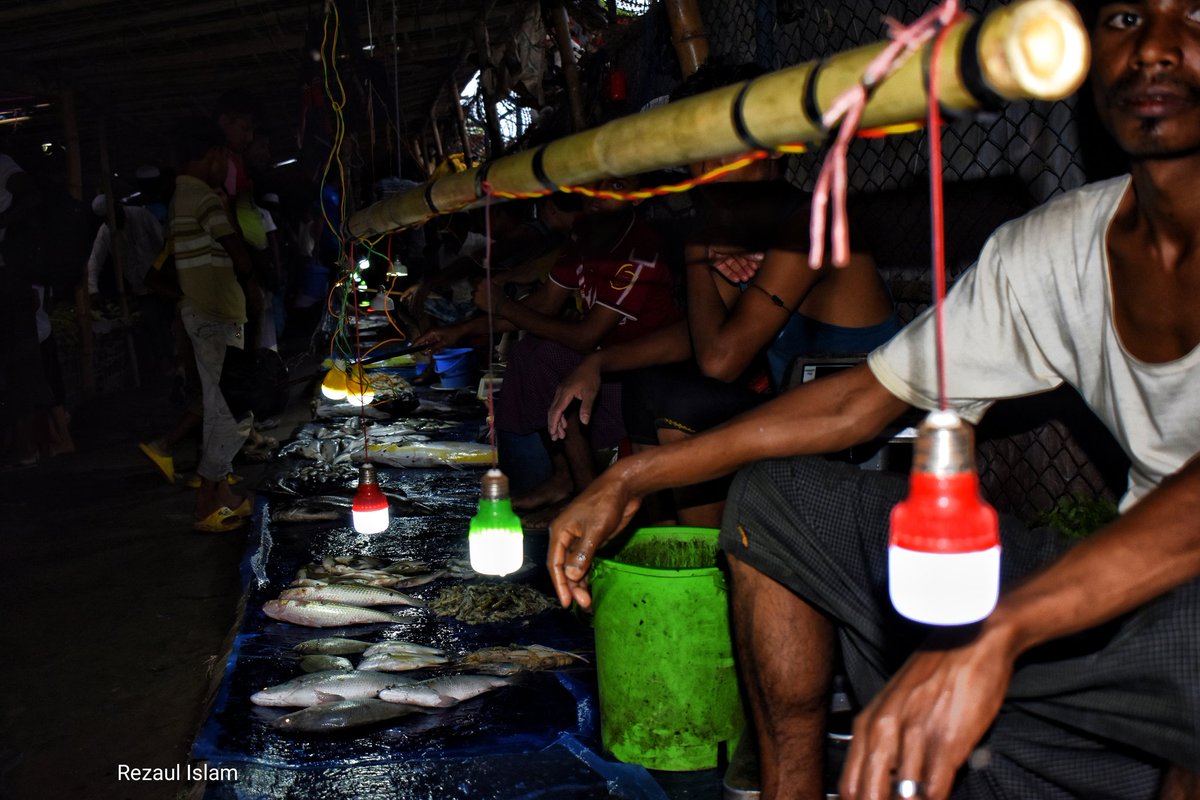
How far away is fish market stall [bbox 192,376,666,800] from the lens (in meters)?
2.86

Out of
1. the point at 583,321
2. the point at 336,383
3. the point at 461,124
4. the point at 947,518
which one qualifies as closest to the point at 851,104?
the point at 947,518

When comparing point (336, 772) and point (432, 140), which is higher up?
point (432, 140)

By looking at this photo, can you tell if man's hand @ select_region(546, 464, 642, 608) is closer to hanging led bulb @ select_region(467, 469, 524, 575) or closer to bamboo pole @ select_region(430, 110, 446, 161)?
hanging led bulb @ select_region(467, 469, 524, 575)

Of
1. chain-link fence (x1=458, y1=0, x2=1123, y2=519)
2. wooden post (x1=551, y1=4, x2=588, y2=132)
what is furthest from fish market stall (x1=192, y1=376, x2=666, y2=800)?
wooden post (x1=551, y1=4, x2=588, y2=132)

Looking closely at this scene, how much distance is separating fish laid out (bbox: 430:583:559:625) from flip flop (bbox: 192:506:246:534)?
2515 millimetres

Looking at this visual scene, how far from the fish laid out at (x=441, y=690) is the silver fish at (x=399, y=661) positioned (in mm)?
208

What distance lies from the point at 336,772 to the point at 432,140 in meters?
17.2

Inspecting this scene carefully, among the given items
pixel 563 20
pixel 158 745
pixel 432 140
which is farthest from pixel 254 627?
pixel 432 140

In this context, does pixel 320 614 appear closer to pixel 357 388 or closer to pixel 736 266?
pixel 357 388

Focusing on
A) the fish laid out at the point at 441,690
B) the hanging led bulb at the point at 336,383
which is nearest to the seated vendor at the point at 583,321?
the hanging led bulb at the point at 336,383

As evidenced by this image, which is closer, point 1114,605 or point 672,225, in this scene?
point 1114,605

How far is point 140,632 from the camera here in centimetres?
464

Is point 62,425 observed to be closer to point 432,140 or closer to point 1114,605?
point 1114,605

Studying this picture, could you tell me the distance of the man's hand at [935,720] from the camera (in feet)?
4.97
